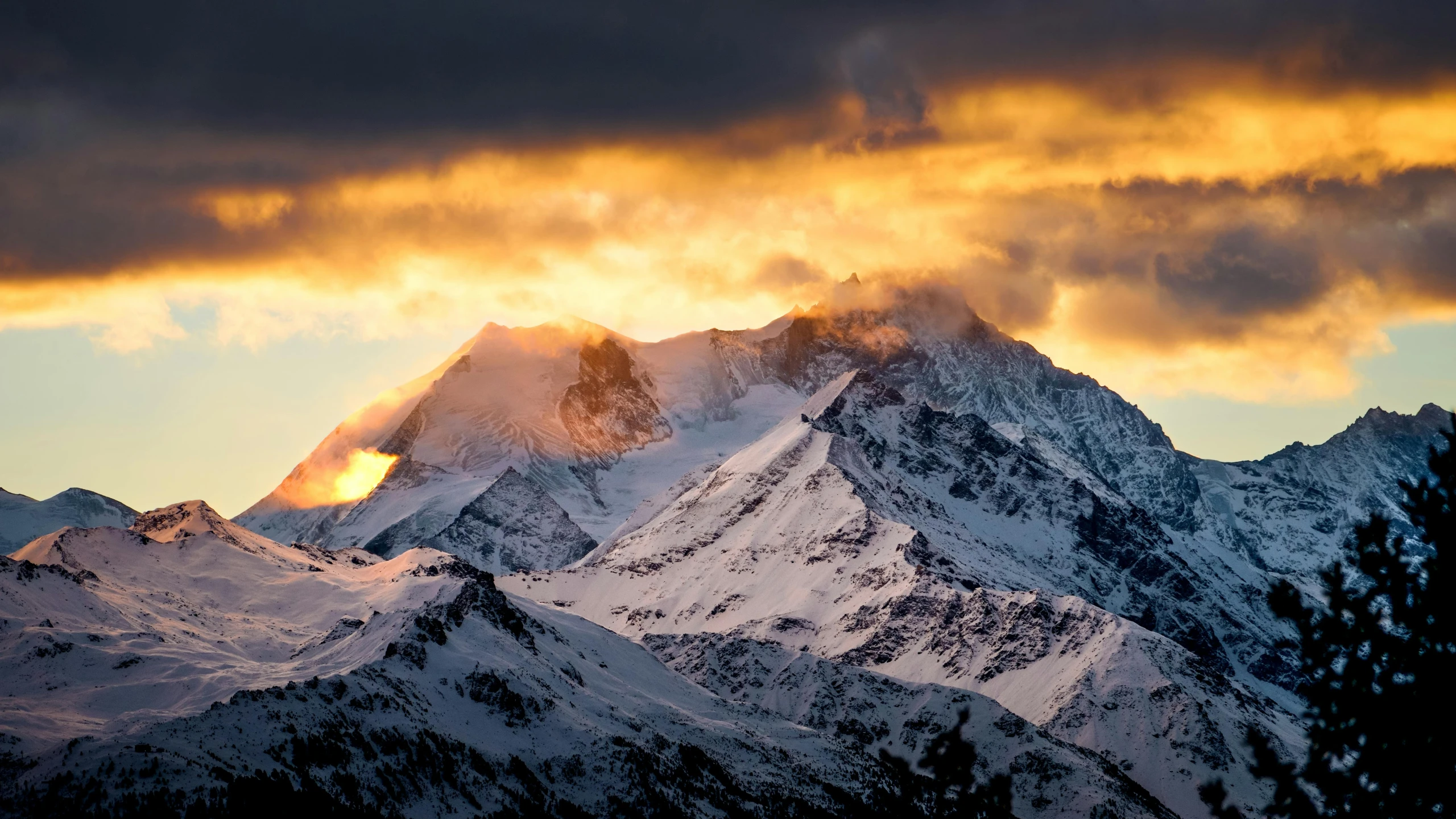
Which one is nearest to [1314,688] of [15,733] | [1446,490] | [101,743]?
[1446,490]

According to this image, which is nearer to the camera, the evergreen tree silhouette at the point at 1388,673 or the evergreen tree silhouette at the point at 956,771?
the evergreen tree silhouette at the point at 1388,673

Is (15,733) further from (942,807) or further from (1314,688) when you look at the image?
(1314,688)

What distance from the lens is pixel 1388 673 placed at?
3378cm

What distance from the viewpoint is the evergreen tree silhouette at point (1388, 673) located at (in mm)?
32750

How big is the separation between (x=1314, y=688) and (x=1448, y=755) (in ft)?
9.60

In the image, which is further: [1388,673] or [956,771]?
Result: [956,771]

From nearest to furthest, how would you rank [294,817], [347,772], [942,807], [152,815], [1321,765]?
[1321,765] < [942,807] < [152,815] < [294,817] < [347,772]

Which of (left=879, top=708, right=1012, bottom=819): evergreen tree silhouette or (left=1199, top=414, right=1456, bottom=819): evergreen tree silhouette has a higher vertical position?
(left=1199, top=414, right=1456, bottom=819): evergreen tree silhouette

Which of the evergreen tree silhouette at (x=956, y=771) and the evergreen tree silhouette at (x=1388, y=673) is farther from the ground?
the evergreen tree silhouette at (x=1388, y=673)

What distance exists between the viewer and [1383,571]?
111 ft

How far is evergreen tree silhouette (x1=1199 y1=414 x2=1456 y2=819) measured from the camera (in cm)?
3275

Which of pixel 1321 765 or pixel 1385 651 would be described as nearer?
pixel 1321 765

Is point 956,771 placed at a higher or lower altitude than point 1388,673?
lower

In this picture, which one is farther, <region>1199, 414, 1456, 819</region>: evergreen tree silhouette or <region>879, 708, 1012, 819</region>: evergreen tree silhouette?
<region>879, 708, 1012, 819</region>: evergreen tree silhouette
